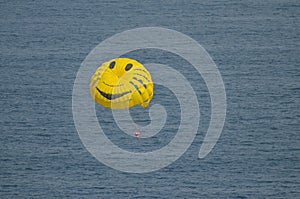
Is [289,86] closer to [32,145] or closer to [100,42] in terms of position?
[100,42]

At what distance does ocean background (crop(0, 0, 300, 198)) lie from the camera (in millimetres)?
6496

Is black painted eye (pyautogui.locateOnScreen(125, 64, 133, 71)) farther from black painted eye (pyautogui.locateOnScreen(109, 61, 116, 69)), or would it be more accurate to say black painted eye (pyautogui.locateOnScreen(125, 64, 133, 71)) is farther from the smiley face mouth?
the smiley face mouth

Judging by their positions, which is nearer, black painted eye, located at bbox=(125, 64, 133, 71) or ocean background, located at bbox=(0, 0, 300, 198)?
ocean background, located at bbox=(0, 0, 300, 198)

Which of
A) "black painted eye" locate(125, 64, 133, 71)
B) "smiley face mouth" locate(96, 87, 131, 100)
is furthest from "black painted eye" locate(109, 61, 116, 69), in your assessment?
"smiley face mouth" locate(96, 87, 131, 100)

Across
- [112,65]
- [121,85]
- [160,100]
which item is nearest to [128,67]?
[112,65]

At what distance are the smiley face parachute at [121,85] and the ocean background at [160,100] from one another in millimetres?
505

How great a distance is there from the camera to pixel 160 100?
7.37 m

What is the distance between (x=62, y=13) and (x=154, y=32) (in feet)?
4.91

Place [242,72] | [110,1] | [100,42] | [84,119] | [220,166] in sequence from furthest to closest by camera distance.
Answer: [110,1], [100,42], [242,72], [84,119], [220,166]

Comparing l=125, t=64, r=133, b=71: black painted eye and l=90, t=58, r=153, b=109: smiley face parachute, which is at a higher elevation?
l=125, t=64, r=133, b=71: black painted eye

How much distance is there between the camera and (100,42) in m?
8.27

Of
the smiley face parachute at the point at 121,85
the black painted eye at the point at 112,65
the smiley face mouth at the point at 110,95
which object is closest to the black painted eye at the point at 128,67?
the smiley face parachute at the point at 121,85

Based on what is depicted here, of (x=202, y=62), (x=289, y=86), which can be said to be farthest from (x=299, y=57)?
(x=202, y=62)

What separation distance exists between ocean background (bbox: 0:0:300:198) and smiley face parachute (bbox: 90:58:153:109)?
0.51 m
